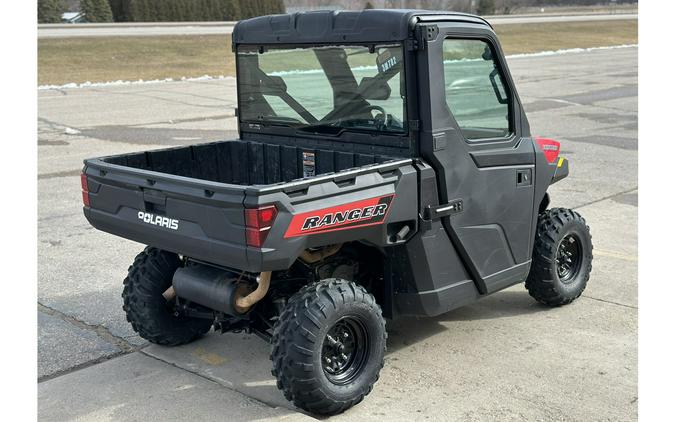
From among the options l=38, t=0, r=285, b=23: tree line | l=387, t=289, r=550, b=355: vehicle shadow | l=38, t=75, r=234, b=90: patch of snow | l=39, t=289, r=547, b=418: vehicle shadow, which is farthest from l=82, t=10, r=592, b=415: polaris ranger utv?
l=38, t=0, r=285, b=23: tree line

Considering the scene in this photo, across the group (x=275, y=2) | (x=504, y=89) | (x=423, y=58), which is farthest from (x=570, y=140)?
(x=275, y=2)

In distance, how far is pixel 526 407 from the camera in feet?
14.0

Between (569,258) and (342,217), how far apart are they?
7.92 ft

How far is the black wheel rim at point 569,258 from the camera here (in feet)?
19.0

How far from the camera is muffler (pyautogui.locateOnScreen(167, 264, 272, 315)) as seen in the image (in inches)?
171

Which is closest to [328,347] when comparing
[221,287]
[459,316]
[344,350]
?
[344,350]

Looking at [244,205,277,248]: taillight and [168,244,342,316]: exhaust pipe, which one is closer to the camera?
[244,205,277,248]: taillight

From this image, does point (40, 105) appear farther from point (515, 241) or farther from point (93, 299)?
point (515, 241)

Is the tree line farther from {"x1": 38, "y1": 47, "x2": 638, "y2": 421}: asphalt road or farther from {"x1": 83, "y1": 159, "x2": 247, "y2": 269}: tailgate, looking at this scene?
{"x1": 83, "y1": 159, "x2": 247, "y2": 269}: tailgate

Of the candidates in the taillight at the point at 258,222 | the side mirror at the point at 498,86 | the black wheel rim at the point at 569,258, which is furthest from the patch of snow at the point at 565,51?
the taillight at the point at 258,222

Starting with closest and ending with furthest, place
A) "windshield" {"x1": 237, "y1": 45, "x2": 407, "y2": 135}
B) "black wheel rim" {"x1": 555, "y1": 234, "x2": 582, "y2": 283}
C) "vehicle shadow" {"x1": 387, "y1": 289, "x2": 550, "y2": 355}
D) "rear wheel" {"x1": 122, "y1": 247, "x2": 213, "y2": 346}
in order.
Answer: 1. "windshield" {"x1": 237, "y1": 45, "x2": 407, "y2": 135}
2. "rear wheel" {"x1": 122, "y1": 247, "x2": 213, "y2": 346}
3. "vehicle shadow" {"x1": 387, "y1": 289, "x2": 550, "y2": 355}
4. "black wheel rim" {"x1": 555, "y1": 234, "x2": 582, "y2": 283}

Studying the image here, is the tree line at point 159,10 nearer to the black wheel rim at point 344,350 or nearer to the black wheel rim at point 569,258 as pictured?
the black wheel rim at point 569,258

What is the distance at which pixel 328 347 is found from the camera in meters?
4.24

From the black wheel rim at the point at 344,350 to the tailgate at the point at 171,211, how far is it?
694mm
